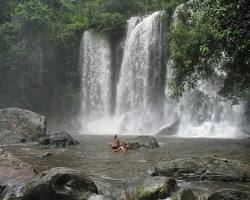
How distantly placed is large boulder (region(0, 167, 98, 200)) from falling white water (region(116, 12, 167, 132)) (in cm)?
2227

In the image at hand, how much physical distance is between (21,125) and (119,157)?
11200mm

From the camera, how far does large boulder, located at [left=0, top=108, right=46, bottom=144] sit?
1056 inches

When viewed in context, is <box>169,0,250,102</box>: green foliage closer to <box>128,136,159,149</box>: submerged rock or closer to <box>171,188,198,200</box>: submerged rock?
<box>128,136,159,149</box>: submerged rock

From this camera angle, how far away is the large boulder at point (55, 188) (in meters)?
10.6

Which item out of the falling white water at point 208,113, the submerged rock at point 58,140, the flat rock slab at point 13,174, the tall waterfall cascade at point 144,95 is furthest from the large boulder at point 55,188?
the falling white water at point 208,113

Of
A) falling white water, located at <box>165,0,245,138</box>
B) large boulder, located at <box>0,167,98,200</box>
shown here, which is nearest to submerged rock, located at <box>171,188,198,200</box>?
Answer: large boulder, located at <box>0,167,98,200</box>

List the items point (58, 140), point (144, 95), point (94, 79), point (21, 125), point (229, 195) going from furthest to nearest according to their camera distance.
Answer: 1. point (94, 79)
2. point (144, 95)
3. point (21, 125)
4. point (58, 140)
5. point (229, 195)

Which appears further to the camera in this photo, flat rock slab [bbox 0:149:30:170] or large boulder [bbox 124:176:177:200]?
flat rock slab [bbox 0:149:30:170]

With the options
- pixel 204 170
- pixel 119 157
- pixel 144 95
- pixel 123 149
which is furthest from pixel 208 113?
pixel 204 170

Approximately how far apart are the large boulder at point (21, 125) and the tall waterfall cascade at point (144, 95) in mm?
8070

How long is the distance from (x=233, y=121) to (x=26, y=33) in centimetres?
1868

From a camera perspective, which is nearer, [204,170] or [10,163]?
Answer: [204,170]

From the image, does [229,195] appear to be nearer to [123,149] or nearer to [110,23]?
[123,149]

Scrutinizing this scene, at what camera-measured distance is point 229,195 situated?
1029 centimetres
